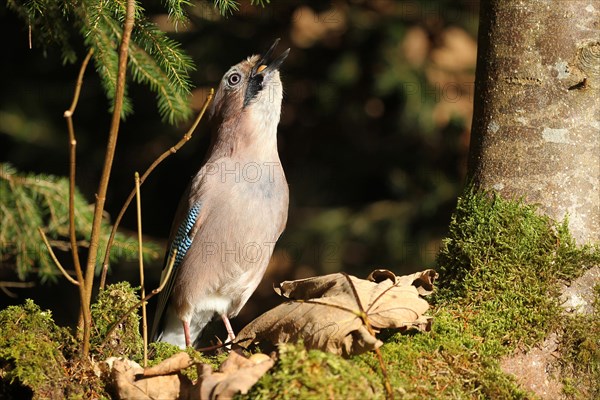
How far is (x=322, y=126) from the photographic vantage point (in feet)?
23.1

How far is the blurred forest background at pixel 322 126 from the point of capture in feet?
20.6

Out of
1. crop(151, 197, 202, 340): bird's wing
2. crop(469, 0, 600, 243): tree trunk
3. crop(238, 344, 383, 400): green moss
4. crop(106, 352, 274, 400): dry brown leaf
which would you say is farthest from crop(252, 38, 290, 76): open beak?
crop(238, 344, 383, 400): green moss

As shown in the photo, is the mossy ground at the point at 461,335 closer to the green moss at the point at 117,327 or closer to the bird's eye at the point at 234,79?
the green moss at the point at 117,327

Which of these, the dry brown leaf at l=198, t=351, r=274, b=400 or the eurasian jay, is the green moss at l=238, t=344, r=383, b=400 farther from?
the eurasian jay

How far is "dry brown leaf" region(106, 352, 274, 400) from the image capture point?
188cm

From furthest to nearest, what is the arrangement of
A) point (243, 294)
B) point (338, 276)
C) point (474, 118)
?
point (243, 294)
point (474, 118)
point (338, 276)

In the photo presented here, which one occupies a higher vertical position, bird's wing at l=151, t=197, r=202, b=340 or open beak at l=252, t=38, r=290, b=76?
open beak at l=252, t=38, r=290, b=76

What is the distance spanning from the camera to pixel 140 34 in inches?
125

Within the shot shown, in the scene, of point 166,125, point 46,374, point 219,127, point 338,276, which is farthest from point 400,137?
point 46,374

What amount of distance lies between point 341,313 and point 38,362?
811mm

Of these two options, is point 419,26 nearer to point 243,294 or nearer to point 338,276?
point 243,294

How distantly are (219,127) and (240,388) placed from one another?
8.02ft

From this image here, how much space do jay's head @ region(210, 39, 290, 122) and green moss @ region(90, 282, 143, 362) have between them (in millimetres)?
1769

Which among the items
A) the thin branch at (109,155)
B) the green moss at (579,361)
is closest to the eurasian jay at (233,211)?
the thin branch at (109,155)
